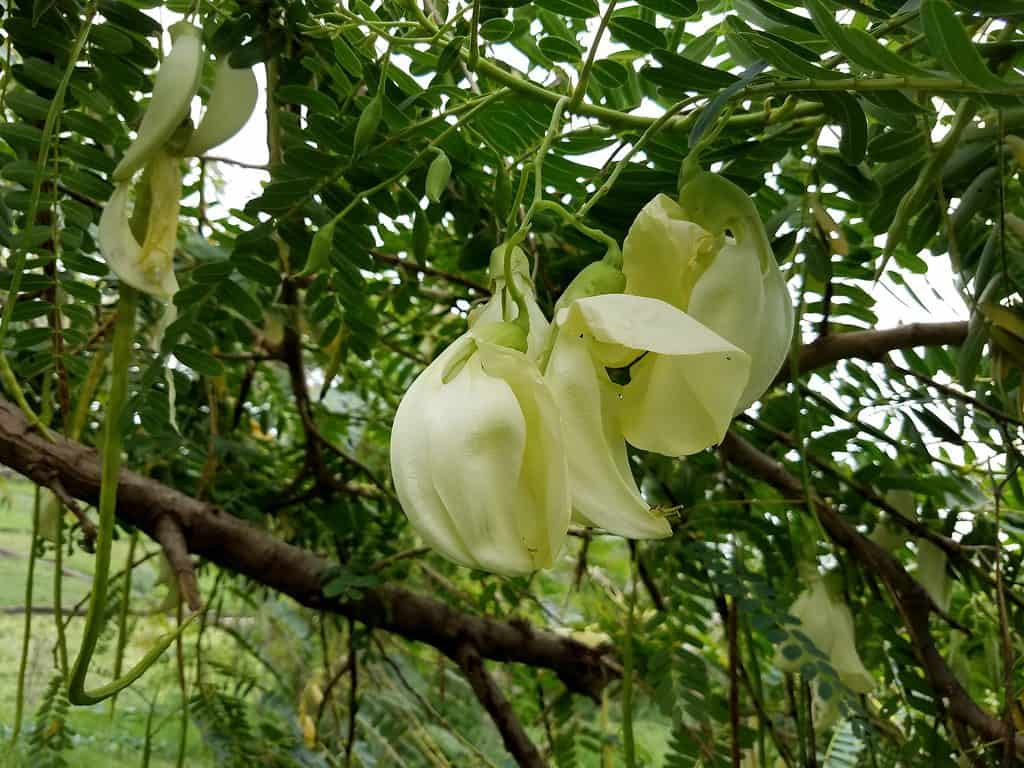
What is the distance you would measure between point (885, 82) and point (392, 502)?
Result: 80 cm

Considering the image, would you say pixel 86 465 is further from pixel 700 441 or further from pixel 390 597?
pixel 700 441

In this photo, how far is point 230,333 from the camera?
0.96 meters

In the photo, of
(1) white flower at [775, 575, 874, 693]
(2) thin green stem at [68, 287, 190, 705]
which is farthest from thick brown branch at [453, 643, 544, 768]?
(2) thin green stem at [68, 287, 190, 705]

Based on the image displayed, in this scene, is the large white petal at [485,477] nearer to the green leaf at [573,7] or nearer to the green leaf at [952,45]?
the green leaf at [952,45]

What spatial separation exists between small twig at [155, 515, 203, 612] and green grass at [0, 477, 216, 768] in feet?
1.14

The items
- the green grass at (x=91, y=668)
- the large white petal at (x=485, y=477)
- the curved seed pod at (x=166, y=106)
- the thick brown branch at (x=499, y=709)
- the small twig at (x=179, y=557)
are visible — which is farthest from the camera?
the green grass at (x=91, y=668)

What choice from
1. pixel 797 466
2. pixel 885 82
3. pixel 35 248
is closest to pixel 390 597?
pixel 797 466

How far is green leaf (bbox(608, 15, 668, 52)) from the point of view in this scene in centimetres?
50

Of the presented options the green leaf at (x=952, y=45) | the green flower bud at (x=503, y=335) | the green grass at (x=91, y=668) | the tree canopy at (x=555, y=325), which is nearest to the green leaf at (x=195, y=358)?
the tree canopy at (x=555, y=325)

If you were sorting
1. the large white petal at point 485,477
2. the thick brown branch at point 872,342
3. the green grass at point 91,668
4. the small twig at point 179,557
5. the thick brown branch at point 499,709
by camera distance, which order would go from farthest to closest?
the green grass at point 91,668, the thick brown branch at point 499,709, the thick brown branch at point 872,342, the small twig at point 179,557, the large white petal at point 485,477

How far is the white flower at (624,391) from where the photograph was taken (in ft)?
1.07

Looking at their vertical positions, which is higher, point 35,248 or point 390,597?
point 35,248

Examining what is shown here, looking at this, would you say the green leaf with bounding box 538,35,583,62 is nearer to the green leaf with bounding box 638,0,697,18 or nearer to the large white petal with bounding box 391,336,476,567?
the green leaf with bounding box 638,0,697,18

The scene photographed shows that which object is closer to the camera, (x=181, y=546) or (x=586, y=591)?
(x=181, y=546)
